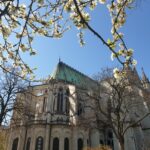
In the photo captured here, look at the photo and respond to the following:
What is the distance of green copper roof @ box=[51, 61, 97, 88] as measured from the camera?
152ft

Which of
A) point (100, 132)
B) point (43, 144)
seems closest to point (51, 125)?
point (43, 144)

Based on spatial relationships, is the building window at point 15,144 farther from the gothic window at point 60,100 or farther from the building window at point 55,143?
the gothic window at point 60,100

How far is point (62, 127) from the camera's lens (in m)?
35.2

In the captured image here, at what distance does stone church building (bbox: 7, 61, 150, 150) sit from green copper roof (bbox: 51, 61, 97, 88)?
2956 millimetres

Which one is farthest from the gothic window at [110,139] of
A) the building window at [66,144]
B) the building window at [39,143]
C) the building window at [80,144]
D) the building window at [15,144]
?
the building window at [15,144]

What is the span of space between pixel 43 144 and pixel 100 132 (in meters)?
10.0

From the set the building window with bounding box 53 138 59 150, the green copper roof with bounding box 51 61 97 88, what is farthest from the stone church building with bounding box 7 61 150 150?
the green copper roof with bounding box 51 61 97 88

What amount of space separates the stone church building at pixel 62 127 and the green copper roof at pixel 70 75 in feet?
9.70

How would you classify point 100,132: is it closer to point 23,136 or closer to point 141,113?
point 141,113

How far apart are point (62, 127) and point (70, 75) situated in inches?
632

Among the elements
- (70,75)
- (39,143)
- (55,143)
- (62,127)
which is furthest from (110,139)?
(70,75)

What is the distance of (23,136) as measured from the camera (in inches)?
1372

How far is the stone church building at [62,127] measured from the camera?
33.8 m

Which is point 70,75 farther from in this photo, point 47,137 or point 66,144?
point 66,144
